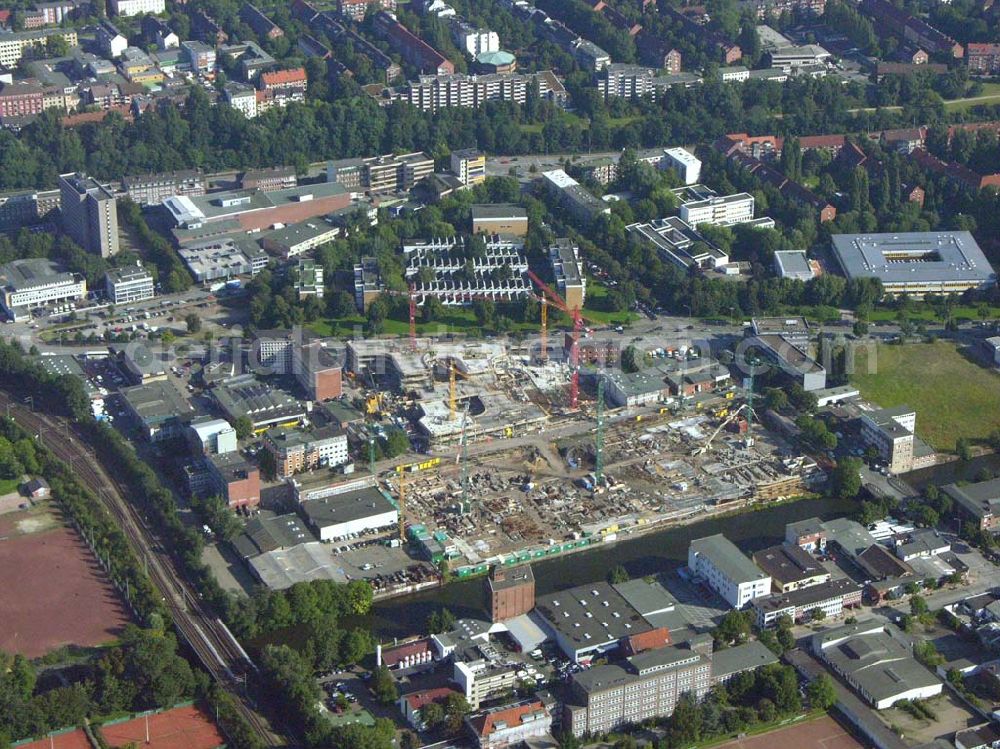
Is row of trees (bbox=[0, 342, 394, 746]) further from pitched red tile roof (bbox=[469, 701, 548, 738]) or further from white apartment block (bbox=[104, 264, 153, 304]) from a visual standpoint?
white apartment block (bbox=[104, 264, 153, 304])

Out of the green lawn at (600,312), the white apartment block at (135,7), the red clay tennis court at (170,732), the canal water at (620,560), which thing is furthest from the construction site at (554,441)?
the white apartment block at (135,7)

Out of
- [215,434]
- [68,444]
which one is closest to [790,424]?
[215,434]

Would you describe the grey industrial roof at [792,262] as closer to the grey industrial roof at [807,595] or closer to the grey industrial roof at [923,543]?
the grey industrial roof at [923,543]

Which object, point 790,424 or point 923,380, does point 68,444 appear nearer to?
point 790,424

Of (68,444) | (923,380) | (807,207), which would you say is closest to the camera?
(68,444)

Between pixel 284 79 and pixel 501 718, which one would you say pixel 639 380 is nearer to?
pixel 501 718

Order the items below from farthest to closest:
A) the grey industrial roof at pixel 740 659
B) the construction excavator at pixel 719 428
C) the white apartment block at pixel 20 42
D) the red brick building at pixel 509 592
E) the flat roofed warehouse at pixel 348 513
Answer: the white apartment block at pixel 20 42 → the construction excavator at pixel 719 428 → the flat roofed warehouse at pixel 348 513 → the red brick building at pixel 509 592 → the grey industrial roof at pixel 740 659

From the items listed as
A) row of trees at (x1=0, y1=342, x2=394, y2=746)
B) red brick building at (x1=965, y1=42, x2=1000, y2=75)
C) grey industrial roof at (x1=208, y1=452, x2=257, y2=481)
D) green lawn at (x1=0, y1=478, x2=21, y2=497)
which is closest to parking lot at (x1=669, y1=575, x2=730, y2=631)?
row of trees at (x1=0, y1=342, x2=394, y2=746)
